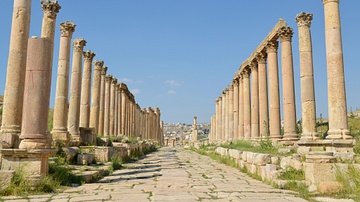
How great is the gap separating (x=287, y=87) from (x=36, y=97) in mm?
12469

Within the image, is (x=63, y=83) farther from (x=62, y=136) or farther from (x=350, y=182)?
(x=350, y=182)

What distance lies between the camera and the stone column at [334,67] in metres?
12.5

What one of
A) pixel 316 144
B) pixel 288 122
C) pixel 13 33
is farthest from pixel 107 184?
pixel 288 122

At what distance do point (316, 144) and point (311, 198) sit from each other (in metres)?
5.90

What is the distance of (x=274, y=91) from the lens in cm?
1939

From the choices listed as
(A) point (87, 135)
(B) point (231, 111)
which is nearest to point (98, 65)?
(A) point (87, 135)

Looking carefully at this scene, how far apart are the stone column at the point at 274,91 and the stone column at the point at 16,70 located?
13014 mm

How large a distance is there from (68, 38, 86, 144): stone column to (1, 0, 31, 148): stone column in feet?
18.4

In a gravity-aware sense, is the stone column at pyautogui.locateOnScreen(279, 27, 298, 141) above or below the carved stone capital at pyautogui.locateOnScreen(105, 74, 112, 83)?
below

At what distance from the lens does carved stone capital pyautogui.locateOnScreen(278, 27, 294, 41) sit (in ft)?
57.8

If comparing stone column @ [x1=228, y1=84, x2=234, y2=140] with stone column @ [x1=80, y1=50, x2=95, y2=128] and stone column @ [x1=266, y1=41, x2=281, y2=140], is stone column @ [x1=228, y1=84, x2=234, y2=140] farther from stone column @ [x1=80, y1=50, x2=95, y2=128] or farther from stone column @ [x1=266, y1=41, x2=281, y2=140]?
stone column @ [x1=80, y1=50, x2=95, y2=128]

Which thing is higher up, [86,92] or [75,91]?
[86,92]

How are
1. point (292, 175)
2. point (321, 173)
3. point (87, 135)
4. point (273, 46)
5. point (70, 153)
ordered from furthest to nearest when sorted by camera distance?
1. point (273, 46)
2. point (87, 135)
3. point (70, 153)
4. point (292, 175)
5. point (321, 173)

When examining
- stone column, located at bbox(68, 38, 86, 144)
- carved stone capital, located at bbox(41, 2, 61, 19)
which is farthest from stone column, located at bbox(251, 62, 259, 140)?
carved stone capital, located at bbox(41, 2, 61, 19)
